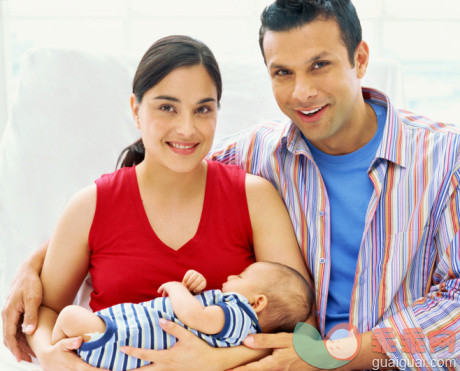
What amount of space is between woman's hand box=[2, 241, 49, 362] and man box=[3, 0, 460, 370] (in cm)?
67

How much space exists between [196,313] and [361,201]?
625mm

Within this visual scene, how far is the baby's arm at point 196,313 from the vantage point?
55.8 inches

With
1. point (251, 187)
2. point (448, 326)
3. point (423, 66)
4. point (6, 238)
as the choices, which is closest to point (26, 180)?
point (6, 238)

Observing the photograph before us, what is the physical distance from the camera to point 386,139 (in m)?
1.66

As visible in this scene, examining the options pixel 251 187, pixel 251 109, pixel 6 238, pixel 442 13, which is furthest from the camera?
pixel 442 13

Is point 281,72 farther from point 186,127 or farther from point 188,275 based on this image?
point 188,275

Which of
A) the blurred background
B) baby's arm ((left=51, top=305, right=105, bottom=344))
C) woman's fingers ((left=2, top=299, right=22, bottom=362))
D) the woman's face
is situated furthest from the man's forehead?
the blurred background

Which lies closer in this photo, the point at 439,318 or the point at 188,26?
the point at 439,318

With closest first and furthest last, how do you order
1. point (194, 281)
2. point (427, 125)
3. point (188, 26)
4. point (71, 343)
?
point (71, 343) → point (194, 281) → point (427, 125) → point (188, 26)

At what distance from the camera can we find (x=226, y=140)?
2.06 metres

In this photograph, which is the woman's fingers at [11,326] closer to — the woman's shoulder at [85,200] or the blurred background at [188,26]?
the woman's shoulder at [85,200]

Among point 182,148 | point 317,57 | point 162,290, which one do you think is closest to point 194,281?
point 162,290

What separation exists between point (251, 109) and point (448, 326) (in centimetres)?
114

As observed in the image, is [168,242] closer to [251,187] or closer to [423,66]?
[251,187]
